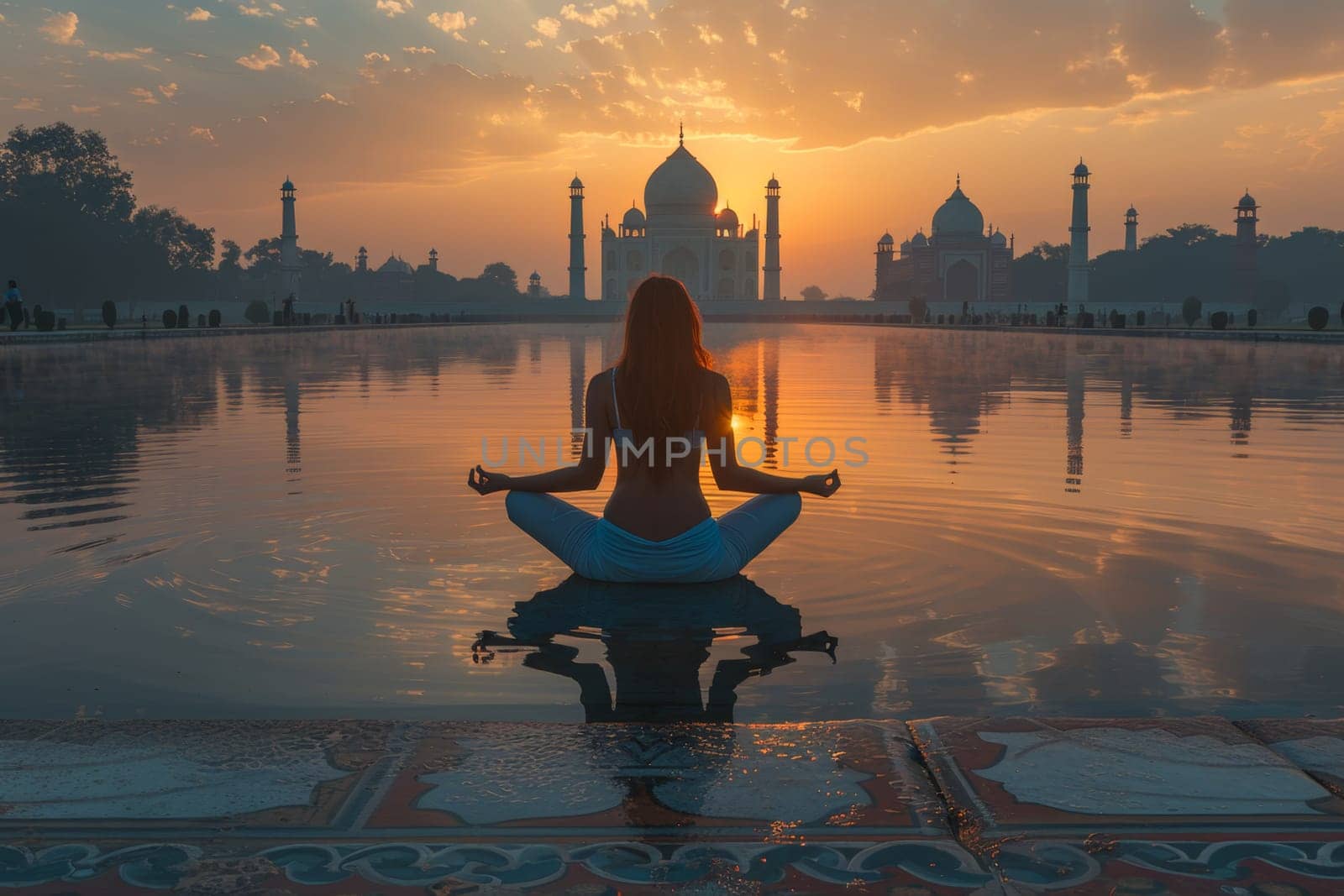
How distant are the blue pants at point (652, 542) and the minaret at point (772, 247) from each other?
81284mm

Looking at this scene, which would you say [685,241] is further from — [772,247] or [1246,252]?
[1246,252]

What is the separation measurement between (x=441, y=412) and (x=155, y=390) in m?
3.93

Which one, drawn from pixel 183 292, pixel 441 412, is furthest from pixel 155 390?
pixel 183 292

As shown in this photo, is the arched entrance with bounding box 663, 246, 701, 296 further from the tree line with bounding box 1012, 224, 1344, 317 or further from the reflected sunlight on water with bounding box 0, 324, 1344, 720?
the reflected sunlight on water with bounding box 0, 324, 1344, 720

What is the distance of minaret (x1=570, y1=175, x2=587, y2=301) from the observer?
273 feet

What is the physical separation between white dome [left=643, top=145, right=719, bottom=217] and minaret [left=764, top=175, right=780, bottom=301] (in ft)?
21.3

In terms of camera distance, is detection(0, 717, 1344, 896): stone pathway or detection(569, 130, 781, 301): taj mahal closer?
detection(0, 717, 1344, 896): stone pathway

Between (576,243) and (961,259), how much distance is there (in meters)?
23.7

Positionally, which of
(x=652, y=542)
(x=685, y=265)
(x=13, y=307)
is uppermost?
(x=685, y=265)

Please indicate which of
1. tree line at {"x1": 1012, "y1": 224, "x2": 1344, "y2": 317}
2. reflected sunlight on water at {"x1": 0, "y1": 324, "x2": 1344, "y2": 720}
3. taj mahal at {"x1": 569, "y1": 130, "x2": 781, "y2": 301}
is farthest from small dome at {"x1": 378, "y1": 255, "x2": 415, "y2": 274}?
reflected sunlight on water at {"x1": 0, "y1": 324, "x2": 1344, "y2": 720}

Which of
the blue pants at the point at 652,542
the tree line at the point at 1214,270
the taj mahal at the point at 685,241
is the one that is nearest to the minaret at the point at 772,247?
the taj mahal at the point at 685,241

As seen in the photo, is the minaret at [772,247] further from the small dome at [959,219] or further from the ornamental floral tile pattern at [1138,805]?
the ornamental floral tile pattern at [1138,805]

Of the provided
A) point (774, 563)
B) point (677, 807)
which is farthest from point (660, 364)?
point (677, 807)

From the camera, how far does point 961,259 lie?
79625 millimetres
